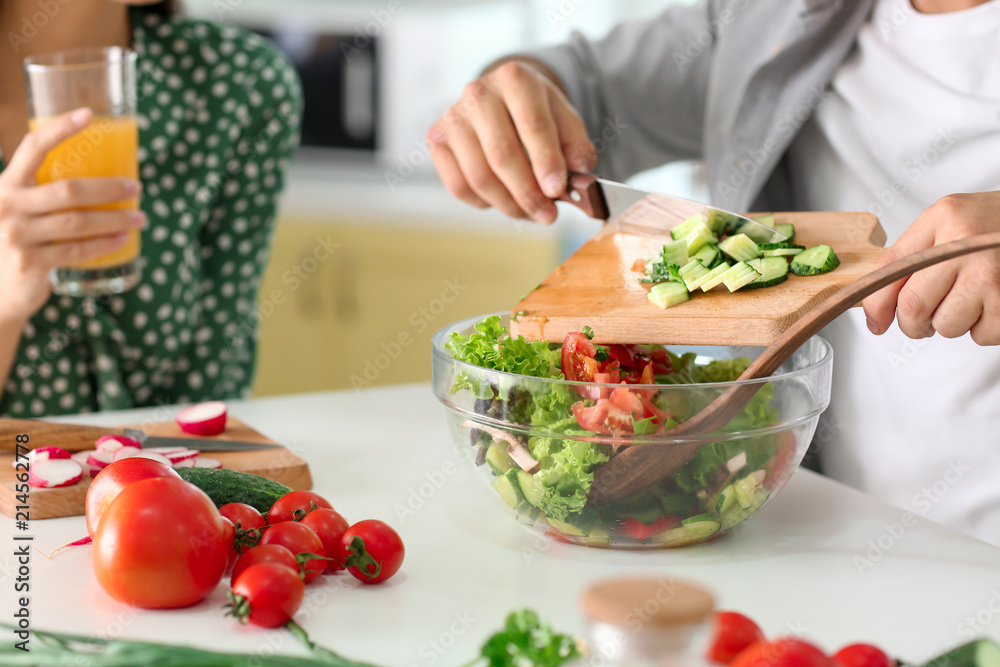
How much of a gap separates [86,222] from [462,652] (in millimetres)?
893

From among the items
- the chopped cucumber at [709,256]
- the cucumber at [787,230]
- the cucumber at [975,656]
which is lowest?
the cucumber at [975,656]

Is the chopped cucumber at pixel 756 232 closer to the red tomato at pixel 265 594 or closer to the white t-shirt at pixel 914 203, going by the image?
the white t-shirt at pixel 914 203

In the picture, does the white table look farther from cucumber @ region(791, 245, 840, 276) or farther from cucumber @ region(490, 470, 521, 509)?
cucumber @ region(791, 245, 840, 276)

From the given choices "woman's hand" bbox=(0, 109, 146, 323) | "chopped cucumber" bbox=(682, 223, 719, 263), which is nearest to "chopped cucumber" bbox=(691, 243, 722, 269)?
"chopped cucumber" bbox=(682, 223, 719, 263)

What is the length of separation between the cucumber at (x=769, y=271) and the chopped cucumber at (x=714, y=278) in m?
0.03

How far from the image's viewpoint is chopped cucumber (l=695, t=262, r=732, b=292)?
0.87m

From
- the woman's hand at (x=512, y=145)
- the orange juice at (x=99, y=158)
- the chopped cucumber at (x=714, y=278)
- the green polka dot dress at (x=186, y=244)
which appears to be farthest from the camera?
the green polka dot dress at (x=186, y=244)

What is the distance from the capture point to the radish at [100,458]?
934 millimetres

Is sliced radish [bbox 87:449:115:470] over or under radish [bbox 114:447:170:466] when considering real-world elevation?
under

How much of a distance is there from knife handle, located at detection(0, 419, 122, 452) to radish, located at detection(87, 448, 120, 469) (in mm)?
52

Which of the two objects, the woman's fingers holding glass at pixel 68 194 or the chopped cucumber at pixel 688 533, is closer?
the chopped cucumber at pixel 688 533

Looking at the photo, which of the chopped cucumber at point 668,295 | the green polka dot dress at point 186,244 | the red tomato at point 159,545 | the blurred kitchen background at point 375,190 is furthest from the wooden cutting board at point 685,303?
the blurred kitchen background at point 375,190

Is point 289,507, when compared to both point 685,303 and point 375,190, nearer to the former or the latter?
point 685,303

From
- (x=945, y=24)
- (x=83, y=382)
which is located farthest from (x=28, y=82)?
(x=945, y=24)
